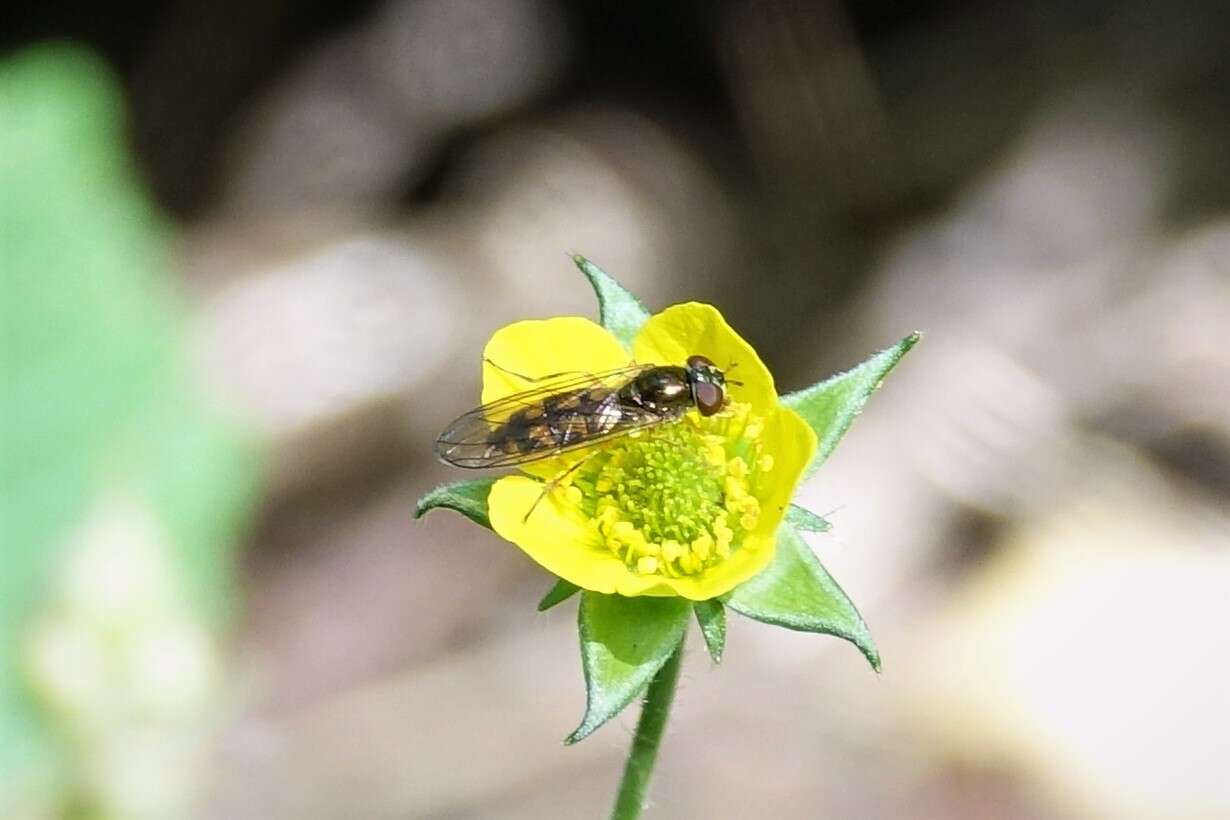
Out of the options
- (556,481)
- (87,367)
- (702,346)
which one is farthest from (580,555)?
(87,367)

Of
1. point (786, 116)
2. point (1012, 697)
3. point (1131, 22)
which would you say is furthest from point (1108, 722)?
point (1131, 22)

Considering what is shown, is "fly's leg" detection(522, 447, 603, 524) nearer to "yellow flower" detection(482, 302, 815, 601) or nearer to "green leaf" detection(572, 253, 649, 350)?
"yellow flower" detection(482, 302, 815, 601)

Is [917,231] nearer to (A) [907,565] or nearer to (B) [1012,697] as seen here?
(A) [907,565]

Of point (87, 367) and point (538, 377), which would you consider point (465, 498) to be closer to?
point (538, 377)

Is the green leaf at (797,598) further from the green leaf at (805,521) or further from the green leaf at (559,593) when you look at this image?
the green leaf at (559,593)

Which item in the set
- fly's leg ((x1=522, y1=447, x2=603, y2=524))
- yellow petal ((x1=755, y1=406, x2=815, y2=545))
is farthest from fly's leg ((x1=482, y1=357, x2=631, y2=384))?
yellow petal ((x1=755, y1=406, x2=815, y2=545))
